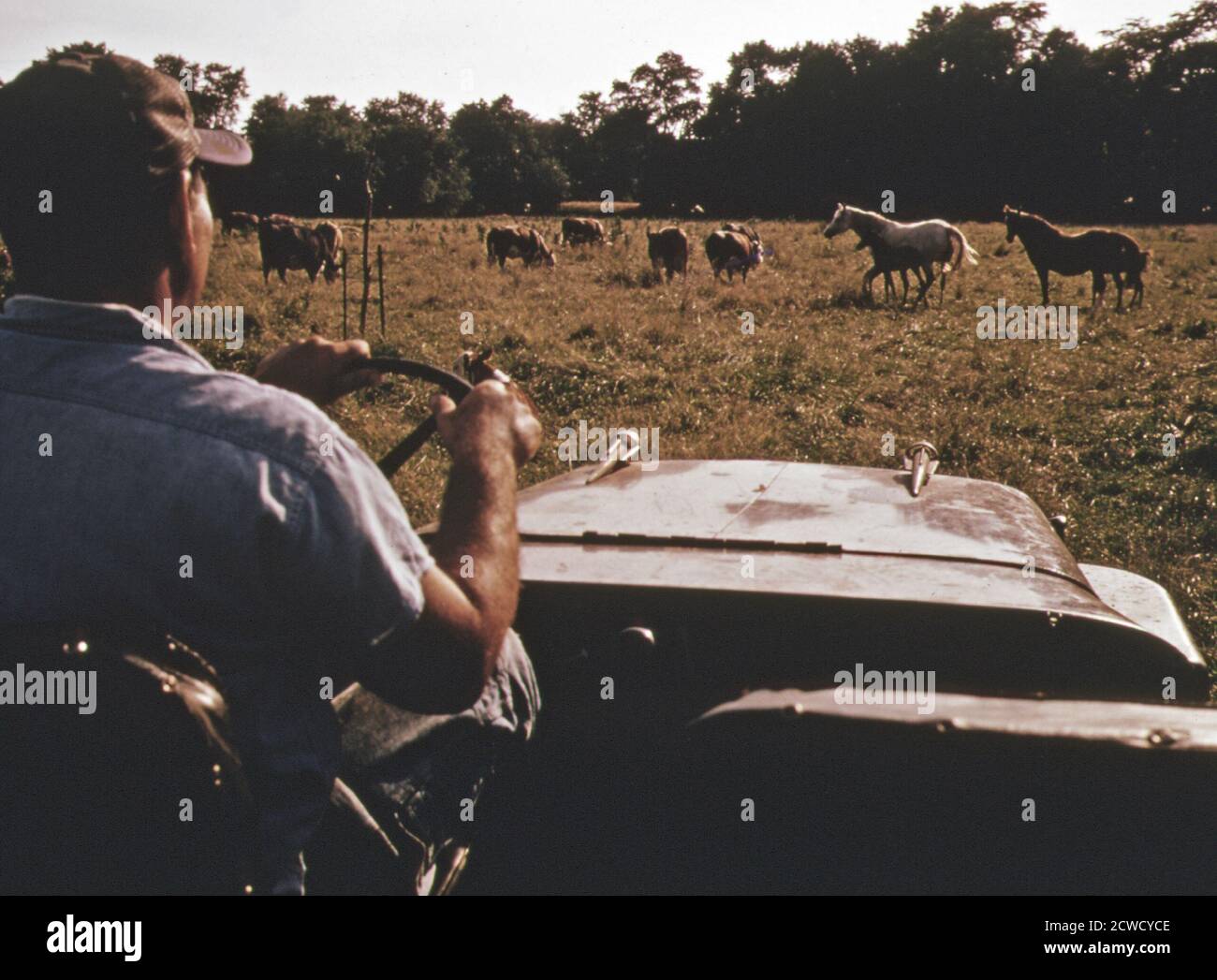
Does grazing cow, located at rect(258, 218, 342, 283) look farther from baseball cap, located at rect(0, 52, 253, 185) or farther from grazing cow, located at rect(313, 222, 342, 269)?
baseball cap, located at rect(0, 52, 253, 185)

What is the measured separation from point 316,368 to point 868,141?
57.5 m

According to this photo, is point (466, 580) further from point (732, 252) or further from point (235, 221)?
point (235, 221)

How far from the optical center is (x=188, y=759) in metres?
1.21

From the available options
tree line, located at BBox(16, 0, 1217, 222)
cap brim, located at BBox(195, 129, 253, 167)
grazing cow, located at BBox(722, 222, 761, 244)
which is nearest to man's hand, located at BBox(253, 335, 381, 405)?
cap brim, located at BBox(195, 129, 253, 167)

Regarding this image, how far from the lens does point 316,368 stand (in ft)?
6.98

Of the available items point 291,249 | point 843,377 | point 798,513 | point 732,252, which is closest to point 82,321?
point 798,513

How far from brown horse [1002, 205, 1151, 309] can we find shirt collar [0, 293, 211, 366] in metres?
A: 16.2

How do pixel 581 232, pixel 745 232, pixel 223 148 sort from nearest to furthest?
pixel 223 148 < pixel 745 232 < pixel 581 232

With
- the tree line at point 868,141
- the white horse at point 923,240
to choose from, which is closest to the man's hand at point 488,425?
the white horse at point 923,240

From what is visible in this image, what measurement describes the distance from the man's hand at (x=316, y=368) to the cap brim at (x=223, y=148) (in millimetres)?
481
